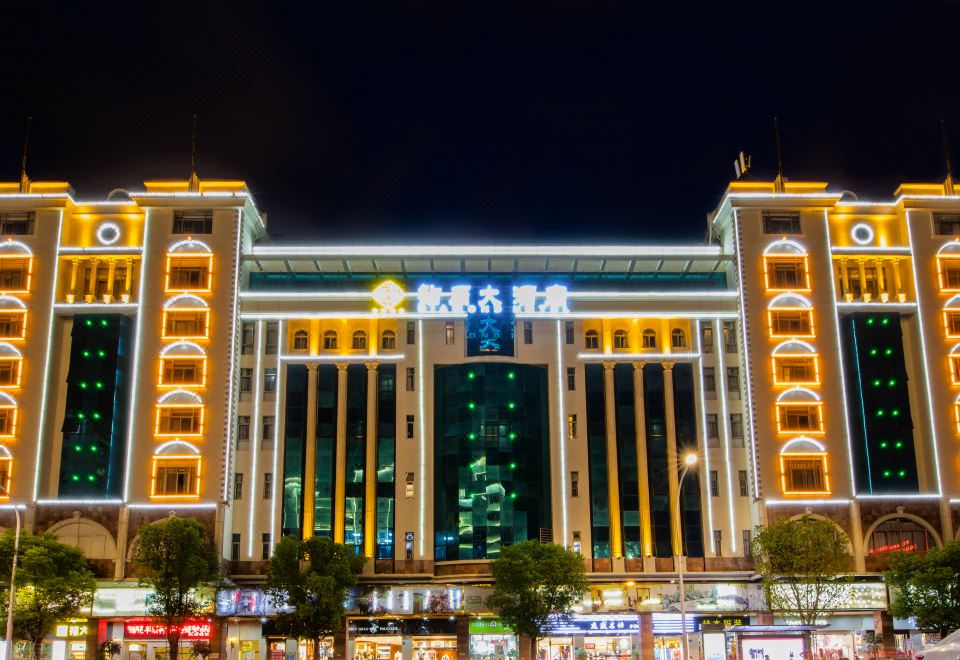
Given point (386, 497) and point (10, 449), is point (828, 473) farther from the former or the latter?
point (10, 449)

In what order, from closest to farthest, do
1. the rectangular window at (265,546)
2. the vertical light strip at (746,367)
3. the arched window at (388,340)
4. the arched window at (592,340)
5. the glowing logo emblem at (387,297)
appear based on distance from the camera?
the vertical light strip at (746,367)
the rectangular window at (265,546)
the glowing logo emblem at (387,297)
the arched window at (388,340)
the arched window at (592,340)

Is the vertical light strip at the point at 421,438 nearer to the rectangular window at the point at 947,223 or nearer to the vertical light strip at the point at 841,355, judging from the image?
the vertical light strip at the point at 841,355

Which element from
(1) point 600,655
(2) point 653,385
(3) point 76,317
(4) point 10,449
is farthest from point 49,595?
(2) point 653,385

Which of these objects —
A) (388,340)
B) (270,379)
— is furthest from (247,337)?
(388,340)

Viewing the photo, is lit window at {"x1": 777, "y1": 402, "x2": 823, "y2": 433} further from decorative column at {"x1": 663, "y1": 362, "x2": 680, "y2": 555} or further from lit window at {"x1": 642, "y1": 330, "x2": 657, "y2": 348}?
lit window at {"x1": 642, "y1": 330, "x2": 657, "y2": 348}

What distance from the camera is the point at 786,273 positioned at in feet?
244

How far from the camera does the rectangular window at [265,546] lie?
70.0 meters

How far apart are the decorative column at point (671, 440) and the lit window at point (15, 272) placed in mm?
43515

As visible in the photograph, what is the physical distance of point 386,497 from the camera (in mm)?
71938

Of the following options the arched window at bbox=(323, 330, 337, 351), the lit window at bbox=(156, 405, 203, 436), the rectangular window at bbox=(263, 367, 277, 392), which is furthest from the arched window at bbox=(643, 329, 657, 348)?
the lit window at bbox=(156, 405, 203, 436)

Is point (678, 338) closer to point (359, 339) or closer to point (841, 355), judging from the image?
point (841, 355)

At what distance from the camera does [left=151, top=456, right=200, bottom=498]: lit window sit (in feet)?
225

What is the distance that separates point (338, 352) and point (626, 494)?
21.9 metres

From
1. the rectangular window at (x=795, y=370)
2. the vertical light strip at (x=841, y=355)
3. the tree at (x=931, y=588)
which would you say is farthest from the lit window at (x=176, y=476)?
the tree at (x=931, y=588)
